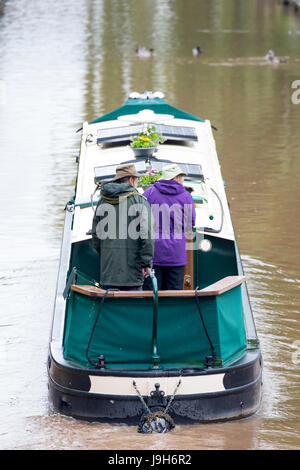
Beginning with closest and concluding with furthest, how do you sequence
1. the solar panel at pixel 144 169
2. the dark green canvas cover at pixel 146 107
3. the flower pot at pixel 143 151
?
the solar panel at pixel 144 169 → the flower pot at pixel 143 151 → the dark green canvas cover at pixel 146 107

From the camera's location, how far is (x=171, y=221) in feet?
32.1

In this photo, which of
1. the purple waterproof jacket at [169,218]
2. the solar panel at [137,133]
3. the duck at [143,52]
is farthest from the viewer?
the duck at [143,52]

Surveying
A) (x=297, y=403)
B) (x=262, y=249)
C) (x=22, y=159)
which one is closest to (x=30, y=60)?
(x=22, y=159)

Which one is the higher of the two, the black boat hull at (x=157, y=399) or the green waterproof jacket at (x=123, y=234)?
the green waterproof jacket at (x=123, y=234)

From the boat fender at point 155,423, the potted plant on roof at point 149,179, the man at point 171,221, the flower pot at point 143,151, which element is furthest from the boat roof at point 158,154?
the boat fender at point 155,423

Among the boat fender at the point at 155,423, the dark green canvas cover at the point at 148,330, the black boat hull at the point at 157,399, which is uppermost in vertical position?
the dark green canvas cover at the point at 148,330

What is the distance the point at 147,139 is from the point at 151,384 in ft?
13.1

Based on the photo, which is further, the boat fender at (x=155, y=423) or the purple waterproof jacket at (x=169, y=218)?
the purple waterproof jacket at (x=169, y=218)

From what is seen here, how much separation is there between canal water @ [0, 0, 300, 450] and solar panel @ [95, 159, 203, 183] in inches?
82.2

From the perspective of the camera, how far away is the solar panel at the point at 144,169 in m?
11.6

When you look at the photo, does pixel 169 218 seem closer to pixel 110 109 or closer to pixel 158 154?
pixel 158 154

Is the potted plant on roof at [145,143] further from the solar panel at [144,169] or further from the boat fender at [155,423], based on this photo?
the boat fender at [155,423]

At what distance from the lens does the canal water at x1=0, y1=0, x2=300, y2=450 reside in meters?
9.81

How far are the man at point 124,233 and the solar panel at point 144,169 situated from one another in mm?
2061
